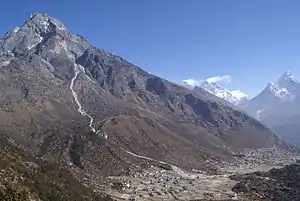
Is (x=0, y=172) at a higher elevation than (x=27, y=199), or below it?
higher

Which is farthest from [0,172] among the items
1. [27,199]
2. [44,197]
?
[27,199]

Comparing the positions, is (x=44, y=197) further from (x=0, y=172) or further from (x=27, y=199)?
(x=27, y=199)

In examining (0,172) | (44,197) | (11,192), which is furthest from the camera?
(44,197)

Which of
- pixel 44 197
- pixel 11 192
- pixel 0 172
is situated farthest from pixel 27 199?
pixel 44 197

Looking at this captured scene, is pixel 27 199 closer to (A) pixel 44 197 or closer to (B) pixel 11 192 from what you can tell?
(B) pixel 11 192

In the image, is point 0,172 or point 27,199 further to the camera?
point 0,172

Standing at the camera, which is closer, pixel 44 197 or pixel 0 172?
pixel 0 172

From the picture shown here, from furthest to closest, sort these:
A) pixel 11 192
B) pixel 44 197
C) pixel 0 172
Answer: pixel 44 197 < pixel 0 172 < pixel 11 192
